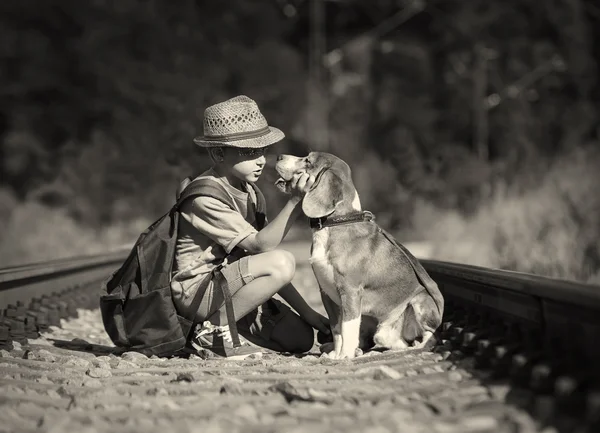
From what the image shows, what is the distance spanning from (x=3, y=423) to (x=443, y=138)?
3586cm

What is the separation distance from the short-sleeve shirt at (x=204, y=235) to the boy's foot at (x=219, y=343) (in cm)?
13

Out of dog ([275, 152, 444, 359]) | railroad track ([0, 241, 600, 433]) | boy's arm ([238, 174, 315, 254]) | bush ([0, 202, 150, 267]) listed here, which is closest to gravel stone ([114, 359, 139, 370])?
railroad track ([0, 241, 600, 433])

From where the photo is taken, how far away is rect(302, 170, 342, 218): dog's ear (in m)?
5.65

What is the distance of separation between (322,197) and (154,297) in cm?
113

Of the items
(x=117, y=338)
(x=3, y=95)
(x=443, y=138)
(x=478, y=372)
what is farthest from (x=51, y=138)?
(x=478, y=372)

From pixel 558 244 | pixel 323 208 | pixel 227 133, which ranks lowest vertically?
pixel 558 244

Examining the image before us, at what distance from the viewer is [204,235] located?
5992 millimetres

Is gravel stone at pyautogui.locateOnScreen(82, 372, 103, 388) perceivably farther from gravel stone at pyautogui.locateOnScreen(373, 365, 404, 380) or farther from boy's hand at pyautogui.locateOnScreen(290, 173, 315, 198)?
boy's hand at pyautogui.locateOnScreen(290, 173, 315, 198)

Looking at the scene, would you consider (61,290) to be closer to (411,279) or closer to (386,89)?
(411,279)

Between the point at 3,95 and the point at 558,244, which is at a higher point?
the point at 3,95

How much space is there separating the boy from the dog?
0.47 feet

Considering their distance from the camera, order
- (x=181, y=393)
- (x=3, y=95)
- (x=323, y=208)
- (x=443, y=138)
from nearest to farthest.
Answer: (x=181, y=393) < (x=323, y=208) < (x=3, y=95) < (x=443, y=138)

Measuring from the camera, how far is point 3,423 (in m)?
3.93

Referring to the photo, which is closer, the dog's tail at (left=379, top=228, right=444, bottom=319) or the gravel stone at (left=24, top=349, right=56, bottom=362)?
the gravel stone at (left=24, top=349, right=56, bottom=362)
